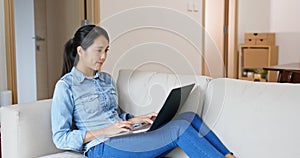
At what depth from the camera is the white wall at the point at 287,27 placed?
5.35 m

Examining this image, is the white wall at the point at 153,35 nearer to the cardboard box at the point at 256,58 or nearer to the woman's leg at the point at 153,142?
the cardboard box at the point at 256,58

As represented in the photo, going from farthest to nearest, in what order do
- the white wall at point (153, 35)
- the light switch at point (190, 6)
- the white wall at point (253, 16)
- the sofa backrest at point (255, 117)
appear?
the white wall at point (253, 16), the light switch at point (190, 6), the white wall at point (153, 35), the sofa backrest at point (255, 117)

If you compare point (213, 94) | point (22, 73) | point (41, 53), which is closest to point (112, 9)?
point (41, 53)

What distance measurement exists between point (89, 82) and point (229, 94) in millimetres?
721

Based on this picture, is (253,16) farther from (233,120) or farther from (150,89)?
(233,120)

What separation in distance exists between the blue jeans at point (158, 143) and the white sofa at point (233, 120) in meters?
0.11

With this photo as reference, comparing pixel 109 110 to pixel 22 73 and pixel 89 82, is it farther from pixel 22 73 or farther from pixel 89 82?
pixel 22 73

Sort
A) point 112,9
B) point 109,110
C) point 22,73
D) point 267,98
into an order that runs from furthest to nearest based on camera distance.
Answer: point 22,73 < point 112,9 < point 109,110 < point 267,98

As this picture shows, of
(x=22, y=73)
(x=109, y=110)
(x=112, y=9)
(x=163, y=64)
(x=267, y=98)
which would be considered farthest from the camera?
(x=22, y=73)

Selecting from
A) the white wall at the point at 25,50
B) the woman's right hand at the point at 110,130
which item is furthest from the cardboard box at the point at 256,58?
the woman's right hand at the point at 110,130

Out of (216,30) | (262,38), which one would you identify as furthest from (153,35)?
(262,38)

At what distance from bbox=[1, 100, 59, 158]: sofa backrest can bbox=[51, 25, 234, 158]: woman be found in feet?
0.33

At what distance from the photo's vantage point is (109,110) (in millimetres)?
2055

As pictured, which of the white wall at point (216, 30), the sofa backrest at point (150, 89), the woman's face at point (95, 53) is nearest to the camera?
the woman's face at point (95, 53)
